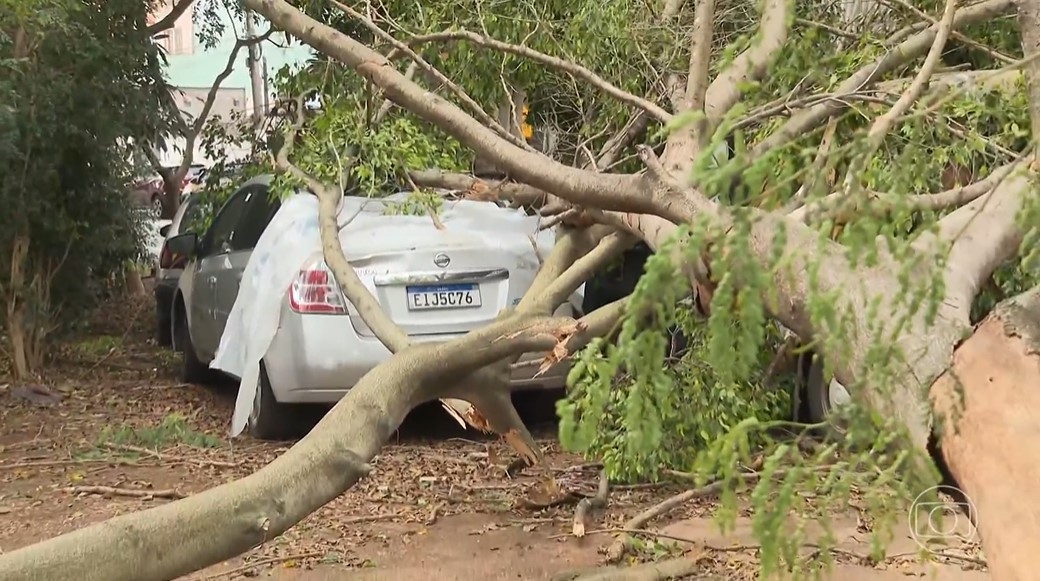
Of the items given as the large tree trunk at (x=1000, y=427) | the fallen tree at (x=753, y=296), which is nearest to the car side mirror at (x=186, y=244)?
the fallen tree at (x=753, y=296)

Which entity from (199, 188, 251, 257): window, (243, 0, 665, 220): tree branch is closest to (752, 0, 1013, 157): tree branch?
(243, 0, 665, 220): tree branch

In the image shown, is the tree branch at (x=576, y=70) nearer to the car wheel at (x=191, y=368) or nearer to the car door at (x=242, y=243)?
the car door at (x=242, y=243)

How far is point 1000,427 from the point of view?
2379 millimetres

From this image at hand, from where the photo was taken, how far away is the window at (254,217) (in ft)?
24.7

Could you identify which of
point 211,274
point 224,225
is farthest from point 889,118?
point 224,225

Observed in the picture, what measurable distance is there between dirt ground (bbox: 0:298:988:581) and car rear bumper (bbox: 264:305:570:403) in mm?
485

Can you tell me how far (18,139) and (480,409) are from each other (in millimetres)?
4170

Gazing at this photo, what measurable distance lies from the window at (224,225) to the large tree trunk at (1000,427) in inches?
248

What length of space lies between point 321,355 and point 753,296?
500cm

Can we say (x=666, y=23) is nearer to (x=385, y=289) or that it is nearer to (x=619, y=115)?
(x=619, y=115)

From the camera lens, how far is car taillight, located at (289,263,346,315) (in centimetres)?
641

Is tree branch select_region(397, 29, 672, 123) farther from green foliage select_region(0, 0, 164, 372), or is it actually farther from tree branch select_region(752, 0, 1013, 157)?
green foliage select_region(0, 0, 164, 372)

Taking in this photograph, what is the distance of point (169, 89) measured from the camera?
10.0 metres

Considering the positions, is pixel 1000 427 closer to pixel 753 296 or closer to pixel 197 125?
pixel 753 296
